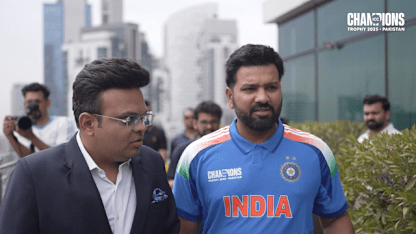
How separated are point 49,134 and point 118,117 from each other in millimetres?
3320

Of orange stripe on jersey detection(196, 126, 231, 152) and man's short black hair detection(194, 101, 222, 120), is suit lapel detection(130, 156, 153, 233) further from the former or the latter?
man's short black hair detection(194, 101, 222, 120)

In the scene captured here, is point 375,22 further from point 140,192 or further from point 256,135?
point 140,192

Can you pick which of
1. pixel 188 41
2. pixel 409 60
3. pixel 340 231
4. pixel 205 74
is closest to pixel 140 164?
pixel 340 231

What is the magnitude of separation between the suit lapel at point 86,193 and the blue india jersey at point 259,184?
590mm

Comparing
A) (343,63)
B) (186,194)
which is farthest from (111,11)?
(186,194)

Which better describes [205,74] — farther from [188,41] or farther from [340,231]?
[340,231]

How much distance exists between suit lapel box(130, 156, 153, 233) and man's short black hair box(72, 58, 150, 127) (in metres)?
0.35

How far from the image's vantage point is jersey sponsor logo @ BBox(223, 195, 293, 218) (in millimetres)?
2004

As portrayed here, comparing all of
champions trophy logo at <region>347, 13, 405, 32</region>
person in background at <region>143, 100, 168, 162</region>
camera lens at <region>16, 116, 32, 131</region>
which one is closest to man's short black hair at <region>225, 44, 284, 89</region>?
camera lens at <region>16, 116, 32, 131</region>

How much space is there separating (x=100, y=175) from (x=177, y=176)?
526mm

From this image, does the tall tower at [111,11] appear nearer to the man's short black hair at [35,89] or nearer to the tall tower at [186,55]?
the tall tower at [186,55]

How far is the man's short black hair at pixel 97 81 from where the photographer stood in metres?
1.79

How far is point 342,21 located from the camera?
32.9 feet

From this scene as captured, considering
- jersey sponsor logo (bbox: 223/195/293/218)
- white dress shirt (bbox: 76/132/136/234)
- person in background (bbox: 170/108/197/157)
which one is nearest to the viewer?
white dress shirt (bbox: 76/132/136/234)
